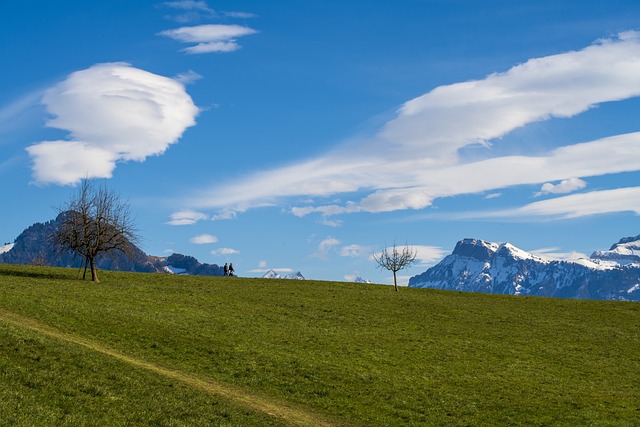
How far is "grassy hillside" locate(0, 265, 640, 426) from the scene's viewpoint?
3738 centimetres

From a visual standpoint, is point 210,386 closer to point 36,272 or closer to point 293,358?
point 293,358

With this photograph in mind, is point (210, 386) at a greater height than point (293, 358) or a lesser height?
lesser

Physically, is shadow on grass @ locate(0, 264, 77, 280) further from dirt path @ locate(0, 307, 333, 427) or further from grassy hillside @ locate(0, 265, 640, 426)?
dirt path @ locate(0, 307, 333, 427)

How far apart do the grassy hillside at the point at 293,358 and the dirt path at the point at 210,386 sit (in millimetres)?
191

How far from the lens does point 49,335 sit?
47375mm

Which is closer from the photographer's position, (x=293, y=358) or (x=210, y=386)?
(x=210, y=386)

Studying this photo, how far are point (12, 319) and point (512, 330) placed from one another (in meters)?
49.2

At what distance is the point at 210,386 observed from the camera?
42906mm

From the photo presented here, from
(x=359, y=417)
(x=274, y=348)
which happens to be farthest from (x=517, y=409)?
(x=274, y=348)

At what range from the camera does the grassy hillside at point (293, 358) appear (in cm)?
3738

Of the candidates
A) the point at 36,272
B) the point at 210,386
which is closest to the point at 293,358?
the point at 210,386

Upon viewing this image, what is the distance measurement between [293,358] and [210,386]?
33.6ft

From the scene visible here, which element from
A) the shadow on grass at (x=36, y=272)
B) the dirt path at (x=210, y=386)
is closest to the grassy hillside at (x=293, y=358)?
the dirt path at (x=210, y=386)

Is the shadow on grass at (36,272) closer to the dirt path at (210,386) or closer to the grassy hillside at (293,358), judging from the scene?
the grassy hillside at (293,358)
